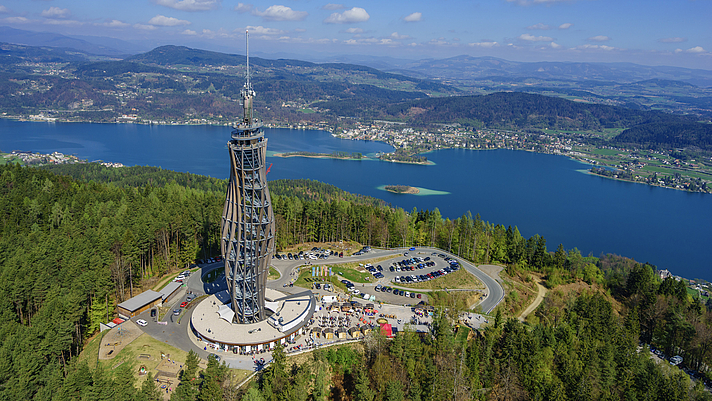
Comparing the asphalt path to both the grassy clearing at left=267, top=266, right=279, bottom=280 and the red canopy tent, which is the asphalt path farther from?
the red canopy tent

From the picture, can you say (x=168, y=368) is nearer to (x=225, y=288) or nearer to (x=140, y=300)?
(x=140, y=300)

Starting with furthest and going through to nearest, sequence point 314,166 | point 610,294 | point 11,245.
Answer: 1. point 314,166
2. point 610,294
3. point 11,245

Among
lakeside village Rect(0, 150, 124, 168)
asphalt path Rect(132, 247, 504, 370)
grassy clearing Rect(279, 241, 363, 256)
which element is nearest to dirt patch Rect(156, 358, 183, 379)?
asphalt path Rect(132, 247, 504, 370)

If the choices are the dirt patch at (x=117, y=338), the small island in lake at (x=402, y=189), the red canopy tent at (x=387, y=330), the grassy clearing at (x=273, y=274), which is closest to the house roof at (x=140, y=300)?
the dirt patch at (x=117, y=338)

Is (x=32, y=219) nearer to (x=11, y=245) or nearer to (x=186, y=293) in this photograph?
(x=11, y=245)

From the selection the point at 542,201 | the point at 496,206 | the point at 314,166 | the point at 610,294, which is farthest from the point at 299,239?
the point at 314,166

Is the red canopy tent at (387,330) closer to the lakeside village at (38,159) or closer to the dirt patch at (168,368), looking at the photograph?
the dirt patch at (168,368)
